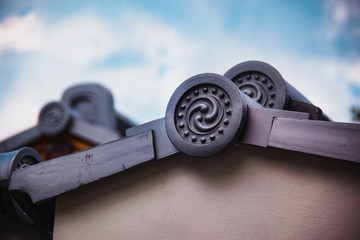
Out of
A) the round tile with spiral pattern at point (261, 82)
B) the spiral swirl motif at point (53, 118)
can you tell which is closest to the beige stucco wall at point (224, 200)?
the round tile with spiral pattern at point (261, 82)

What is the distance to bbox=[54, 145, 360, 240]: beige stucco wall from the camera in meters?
1.87

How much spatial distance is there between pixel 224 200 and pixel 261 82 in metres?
1.10

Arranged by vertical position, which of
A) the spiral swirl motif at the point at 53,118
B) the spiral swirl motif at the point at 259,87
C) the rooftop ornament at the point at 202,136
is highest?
the spiral swirl motif at the point at 259,87

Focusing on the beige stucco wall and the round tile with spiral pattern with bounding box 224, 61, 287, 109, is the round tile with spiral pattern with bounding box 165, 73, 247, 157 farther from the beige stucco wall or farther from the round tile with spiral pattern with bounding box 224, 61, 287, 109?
the round tile with spiral pattern with bounding box 224, 61, 287, 109

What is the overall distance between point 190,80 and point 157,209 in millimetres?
924

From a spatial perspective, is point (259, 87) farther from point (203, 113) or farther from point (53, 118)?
point (53, 118)

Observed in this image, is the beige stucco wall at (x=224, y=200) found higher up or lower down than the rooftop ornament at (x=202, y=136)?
lower down

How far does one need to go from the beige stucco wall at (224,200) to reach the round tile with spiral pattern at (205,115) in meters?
0.28

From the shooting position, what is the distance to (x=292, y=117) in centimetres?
189

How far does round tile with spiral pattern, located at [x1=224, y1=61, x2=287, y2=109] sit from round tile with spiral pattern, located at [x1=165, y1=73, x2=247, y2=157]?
0.72m

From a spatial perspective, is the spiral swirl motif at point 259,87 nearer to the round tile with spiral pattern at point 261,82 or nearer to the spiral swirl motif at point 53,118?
the round tile with spiral pattern at point 261,82

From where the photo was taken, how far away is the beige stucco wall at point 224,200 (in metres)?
1.87

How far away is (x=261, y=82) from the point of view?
2.70 metres

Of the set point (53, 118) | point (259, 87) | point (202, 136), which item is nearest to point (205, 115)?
point (202, 136)
